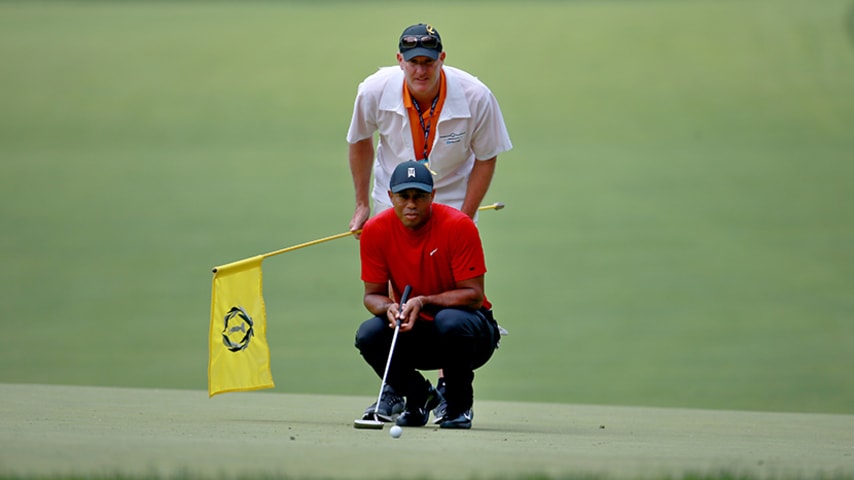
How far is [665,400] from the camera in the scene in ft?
22.5

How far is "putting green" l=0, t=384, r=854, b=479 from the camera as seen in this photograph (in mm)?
3029

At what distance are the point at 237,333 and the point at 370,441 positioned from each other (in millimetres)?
1322

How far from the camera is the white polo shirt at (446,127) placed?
4875mm

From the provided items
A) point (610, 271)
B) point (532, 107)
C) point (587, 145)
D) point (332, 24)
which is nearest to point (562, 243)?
point (610, 271)

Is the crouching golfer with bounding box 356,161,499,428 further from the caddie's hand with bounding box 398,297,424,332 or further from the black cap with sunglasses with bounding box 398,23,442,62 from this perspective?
the black cap with sunglasses with bounding box 398,23,442,62

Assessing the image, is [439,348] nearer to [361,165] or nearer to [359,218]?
[359,218]

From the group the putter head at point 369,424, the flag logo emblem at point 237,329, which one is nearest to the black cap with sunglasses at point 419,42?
the flag logo emblem at point 237,329

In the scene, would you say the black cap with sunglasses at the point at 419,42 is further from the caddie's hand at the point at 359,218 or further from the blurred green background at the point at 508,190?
the blurred green background at the point at 508,190

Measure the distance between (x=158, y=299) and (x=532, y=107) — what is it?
6.58 metres

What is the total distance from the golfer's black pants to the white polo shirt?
0.61m

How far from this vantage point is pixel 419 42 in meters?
4.67

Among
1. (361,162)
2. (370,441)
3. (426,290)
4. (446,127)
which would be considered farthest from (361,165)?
(370,441)

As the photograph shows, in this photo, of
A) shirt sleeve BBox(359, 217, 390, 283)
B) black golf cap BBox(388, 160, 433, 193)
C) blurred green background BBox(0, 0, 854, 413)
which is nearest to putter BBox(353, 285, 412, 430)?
shirt sleeve BBox(359, 217, 390, 283)

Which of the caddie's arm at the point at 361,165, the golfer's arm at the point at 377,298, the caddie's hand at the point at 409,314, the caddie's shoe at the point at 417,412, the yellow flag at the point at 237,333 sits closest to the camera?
the caddie's hand at the point at 409,314
